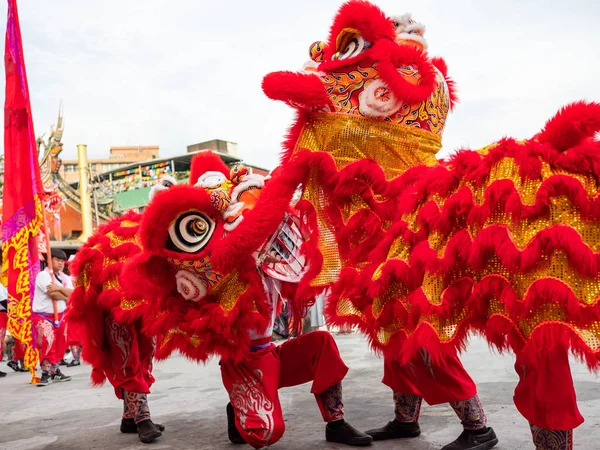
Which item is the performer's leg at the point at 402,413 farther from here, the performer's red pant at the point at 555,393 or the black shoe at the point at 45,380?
the black shoe at the point at 45,380

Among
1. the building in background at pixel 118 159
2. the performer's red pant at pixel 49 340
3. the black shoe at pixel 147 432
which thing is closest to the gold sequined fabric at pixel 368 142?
the black shoe at pixel 147 432

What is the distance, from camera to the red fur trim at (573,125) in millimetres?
1824

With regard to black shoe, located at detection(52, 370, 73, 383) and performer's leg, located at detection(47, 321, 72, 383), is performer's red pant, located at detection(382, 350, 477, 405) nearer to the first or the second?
performer's leg, located at detection(47, 321, 72, 383)

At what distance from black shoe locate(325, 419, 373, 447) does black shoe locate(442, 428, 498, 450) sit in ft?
1.25

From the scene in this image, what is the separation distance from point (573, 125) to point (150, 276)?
5.84 ft

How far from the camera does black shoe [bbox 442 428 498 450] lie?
2.66 meters

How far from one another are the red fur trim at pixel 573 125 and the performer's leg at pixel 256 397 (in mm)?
1558

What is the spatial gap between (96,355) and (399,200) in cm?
207

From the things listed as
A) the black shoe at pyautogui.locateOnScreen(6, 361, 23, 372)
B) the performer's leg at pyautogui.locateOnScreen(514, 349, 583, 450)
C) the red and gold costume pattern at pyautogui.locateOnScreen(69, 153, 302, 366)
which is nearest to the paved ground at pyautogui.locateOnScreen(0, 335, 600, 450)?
the red and gold costume pattern at pyautogui.locateOnScreen(69, 153, 302, 366)

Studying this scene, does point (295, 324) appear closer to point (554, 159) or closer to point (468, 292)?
point (468, 292)

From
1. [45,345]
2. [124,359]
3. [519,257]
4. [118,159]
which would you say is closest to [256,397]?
[124,359]

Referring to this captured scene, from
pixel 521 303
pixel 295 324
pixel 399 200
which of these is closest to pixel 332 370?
pixel 295 324

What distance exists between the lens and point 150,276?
2.78m

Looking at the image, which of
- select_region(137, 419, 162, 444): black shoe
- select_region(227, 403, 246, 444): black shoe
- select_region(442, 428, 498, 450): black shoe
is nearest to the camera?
select_region(442, 428, 498, 450): black shoe
